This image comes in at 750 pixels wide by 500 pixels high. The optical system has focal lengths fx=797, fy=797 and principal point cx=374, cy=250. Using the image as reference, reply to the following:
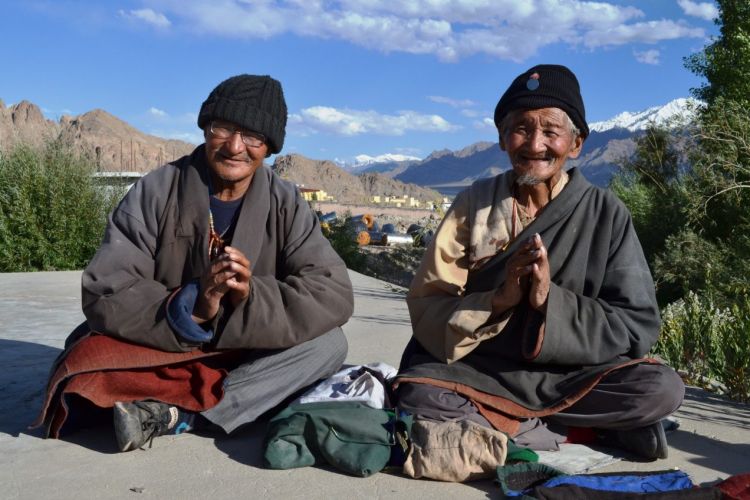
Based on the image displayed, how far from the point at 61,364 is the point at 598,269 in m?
2.25

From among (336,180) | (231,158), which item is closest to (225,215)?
(231,158)

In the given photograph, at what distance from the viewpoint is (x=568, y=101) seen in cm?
334

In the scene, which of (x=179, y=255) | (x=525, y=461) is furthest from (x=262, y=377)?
(x=525, y=461)

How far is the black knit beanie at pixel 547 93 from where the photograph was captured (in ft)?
10.9

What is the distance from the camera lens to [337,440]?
10.1 feet

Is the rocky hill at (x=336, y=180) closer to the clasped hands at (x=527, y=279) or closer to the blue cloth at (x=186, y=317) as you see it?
the blue cloth at (x=186, y=317)

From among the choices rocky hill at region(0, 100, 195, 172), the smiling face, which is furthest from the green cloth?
rocky hill at region(0, 100, 195, 172)

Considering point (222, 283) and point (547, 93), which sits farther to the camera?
point (547, 93)

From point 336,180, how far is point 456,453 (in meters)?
121

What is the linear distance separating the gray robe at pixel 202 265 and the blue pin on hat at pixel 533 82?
45.7 inches

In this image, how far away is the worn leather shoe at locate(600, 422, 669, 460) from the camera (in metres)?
3.20

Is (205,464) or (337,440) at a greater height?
(337,440)

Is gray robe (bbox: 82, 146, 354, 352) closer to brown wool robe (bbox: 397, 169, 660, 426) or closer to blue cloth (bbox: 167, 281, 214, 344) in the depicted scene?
blue cloth (bbox: 167, 281, 214, 344)

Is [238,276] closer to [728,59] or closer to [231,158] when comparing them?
[231,158]
